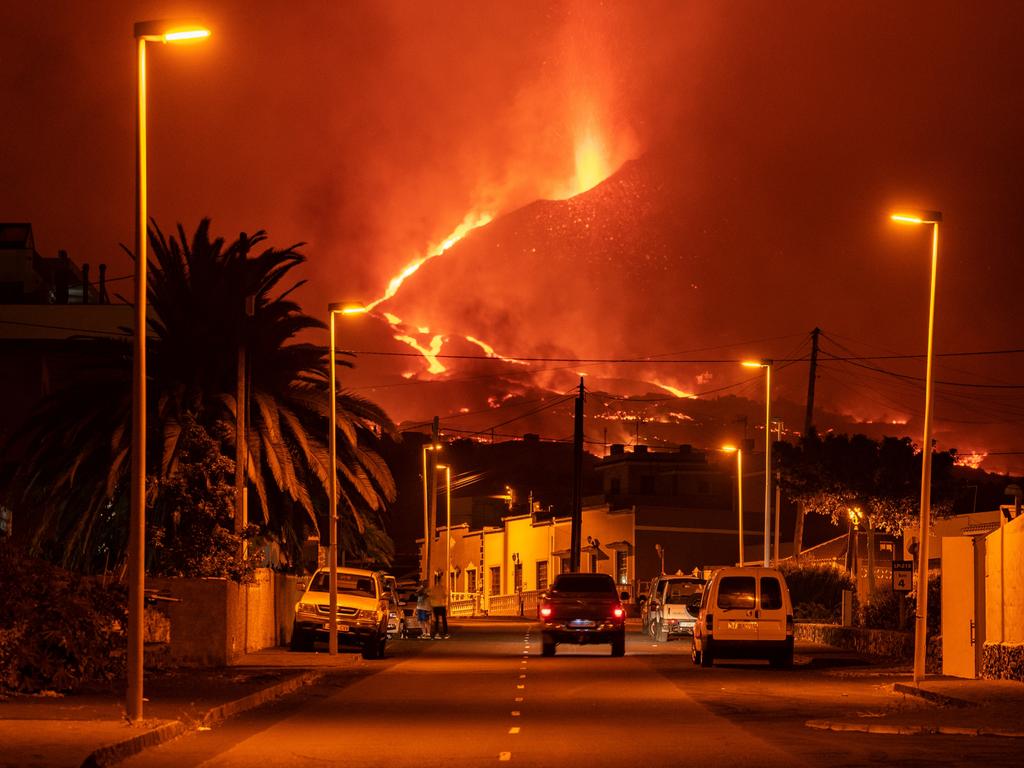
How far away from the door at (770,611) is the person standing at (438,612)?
19.0m

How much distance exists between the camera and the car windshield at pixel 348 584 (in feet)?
134

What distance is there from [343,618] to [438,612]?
11486 millimetres

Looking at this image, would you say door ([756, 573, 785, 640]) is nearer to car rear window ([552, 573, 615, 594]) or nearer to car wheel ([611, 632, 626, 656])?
car wheel ([611, 632, 626, 656])

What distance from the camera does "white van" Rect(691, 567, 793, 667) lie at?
1302 inches

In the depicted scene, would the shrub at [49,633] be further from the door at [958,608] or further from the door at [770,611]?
the door at [958,608]

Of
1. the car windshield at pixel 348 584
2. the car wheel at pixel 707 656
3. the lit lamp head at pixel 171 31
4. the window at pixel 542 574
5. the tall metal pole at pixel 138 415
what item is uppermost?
the lit lamp head at pixel 171 31

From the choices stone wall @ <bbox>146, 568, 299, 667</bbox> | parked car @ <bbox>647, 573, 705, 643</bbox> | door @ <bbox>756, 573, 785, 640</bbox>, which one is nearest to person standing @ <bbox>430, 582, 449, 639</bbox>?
parked car @ <bbox>647, 573, 705, 643</bbox>

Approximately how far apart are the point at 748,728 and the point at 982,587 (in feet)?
37.6

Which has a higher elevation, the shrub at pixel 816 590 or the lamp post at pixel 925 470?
the lamp post at pixel 925 470

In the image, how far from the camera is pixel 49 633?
880 inches

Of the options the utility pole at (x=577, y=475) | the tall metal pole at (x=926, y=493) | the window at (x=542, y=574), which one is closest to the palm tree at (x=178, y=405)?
the tall metal pole at (x=926, y=493)

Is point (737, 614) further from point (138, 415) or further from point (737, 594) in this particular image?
point (138, 415)

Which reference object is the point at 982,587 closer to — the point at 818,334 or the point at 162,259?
the point at 162,259

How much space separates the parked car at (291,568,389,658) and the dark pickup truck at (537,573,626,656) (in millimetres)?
4066
